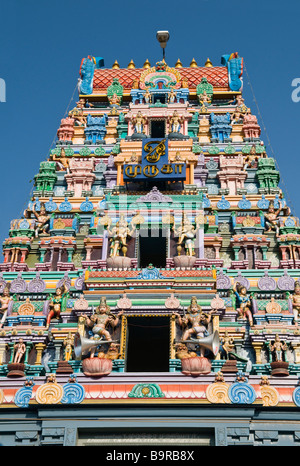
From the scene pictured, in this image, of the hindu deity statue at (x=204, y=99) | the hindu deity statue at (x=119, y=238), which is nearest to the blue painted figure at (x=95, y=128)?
the hindu deity statue at (x=204, y=99)

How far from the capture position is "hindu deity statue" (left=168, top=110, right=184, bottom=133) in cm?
3628

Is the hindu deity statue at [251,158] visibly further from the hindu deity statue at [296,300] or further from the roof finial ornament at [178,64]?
the roof finial ornament at [178,64]

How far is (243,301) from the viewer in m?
26.9

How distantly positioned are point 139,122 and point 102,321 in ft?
49.9

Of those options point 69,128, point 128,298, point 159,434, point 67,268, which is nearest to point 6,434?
point 159,434

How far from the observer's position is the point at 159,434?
Answer: 850 inches

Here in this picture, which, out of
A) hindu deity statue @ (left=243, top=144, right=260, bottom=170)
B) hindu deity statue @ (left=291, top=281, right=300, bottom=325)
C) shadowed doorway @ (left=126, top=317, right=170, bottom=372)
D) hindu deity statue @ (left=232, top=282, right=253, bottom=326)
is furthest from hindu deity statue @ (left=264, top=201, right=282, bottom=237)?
shadowed doorway @ (left=126, top=317, right=170, bottom=372)

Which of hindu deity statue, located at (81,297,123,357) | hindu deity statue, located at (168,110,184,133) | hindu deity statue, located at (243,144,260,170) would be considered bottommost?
hindu deity statue, located at (81,297,123,357)

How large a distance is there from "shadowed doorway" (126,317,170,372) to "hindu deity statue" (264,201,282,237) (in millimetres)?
7481

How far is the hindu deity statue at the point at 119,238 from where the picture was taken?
28531 millimetres

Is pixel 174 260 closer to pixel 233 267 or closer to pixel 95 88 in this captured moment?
pixel 233 267

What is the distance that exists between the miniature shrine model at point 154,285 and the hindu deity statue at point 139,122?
2.6 inches

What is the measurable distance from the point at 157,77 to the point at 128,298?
1962cm

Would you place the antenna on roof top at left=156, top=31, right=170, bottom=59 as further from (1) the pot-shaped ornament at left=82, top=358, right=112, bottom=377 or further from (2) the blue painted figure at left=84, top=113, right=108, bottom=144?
(1) the pot-shaped ornament at left=82, top=358, right=112, bottom=377
